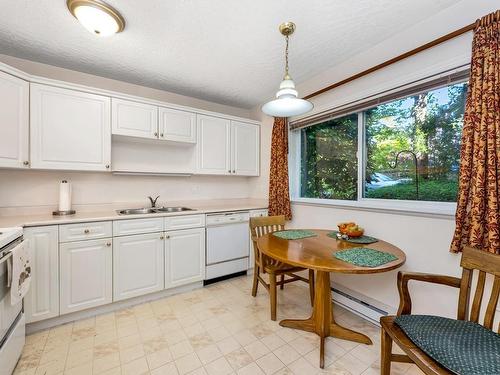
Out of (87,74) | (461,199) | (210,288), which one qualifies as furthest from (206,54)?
(210,288)

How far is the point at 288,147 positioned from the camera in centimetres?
297

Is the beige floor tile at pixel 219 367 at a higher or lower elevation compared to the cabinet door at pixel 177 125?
lower

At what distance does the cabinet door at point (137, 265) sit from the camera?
7.16ft

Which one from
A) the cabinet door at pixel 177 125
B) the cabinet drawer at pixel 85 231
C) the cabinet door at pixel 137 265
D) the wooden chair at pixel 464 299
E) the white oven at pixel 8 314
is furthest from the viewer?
the cabinet door at pixel 177 125

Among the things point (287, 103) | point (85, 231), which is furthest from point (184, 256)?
point (287, 103)

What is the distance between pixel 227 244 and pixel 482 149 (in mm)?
2411

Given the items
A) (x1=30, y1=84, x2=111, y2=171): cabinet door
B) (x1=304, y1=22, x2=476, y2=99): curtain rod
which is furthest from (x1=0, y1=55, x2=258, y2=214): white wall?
(x1=304, y1=22, x2=476, y2=99): curtain rod

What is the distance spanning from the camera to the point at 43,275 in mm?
1861

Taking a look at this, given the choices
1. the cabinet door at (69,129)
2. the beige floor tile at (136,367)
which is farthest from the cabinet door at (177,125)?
the beige floor tile at (136,367)

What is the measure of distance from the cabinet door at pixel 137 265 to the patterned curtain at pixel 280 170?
1.45 meters

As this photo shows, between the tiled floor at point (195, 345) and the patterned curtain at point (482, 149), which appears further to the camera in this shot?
the tiled floor at point (195, 345)

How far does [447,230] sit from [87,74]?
3628mm

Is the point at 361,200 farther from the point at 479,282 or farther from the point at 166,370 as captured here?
the point at 166,370

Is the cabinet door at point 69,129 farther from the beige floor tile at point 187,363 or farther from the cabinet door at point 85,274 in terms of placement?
the beige floor tile at point 187,363
